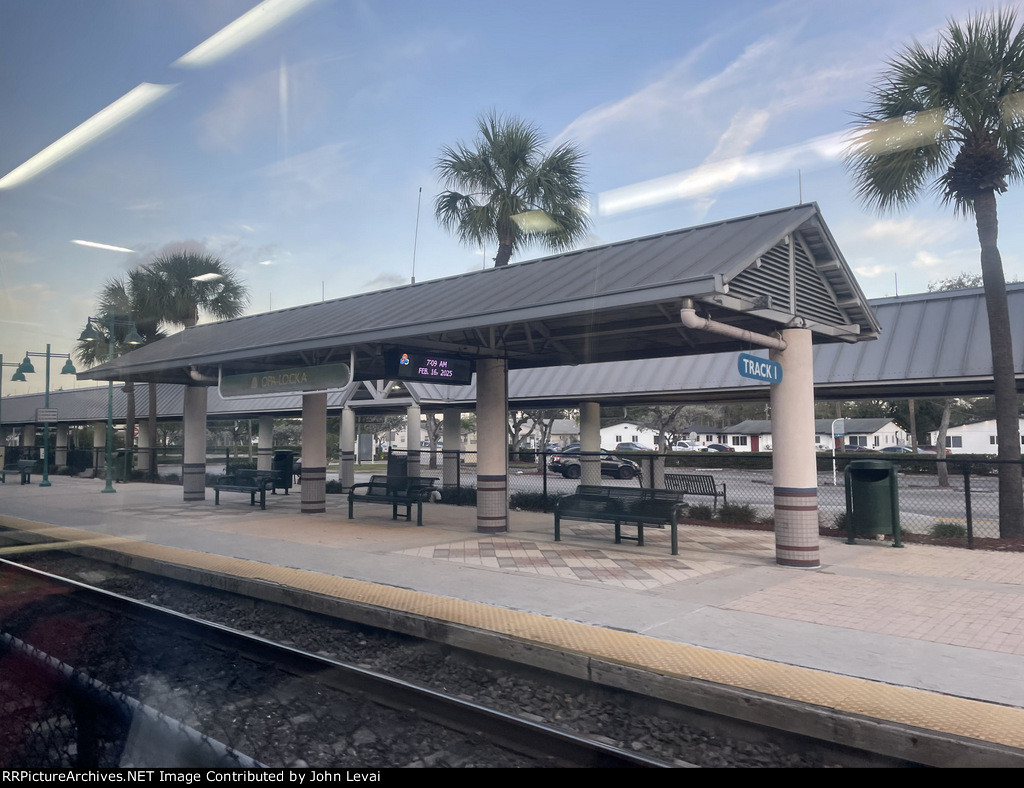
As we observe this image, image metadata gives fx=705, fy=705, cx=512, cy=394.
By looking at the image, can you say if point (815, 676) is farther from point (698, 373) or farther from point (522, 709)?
point (698, 373)

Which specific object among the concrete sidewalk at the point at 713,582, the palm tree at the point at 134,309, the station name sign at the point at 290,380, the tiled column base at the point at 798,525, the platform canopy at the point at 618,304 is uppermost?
the palm tree at the point at 134,309

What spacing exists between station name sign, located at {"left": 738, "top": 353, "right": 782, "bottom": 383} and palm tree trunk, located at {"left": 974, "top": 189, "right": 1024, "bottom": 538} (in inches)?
211

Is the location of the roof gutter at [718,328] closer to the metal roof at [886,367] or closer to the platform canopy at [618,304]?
the platform canopy at [618,304]

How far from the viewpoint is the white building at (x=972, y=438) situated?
197ft

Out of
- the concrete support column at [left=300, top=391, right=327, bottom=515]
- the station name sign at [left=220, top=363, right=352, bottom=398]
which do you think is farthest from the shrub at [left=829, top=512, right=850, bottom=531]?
the concrete support column at [left=300, top=391, right=327, bottom=515]

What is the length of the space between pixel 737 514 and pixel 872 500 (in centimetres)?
376

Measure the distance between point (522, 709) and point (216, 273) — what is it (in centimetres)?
2811

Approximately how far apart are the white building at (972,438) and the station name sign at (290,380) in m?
59.7

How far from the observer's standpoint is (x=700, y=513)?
1592 cm

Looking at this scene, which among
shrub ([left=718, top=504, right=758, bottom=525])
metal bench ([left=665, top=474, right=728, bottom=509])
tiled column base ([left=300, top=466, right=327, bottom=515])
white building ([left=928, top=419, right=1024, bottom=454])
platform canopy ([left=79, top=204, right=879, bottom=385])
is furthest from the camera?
white building ([left=928, top=419, right=1024, bottom=454])

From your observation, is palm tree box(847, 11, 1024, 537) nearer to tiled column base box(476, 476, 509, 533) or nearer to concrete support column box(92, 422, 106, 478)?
tiled column base box(476, 476, 509, 533)

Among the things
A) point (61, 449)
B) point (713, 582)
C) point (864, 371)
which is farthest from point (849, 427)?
point (713, 582)

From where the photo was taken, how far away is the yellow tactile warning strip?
14.5 feet

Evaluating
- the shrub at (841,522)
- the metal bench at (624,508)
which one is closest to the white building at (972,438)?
the shrub at (841,522)
